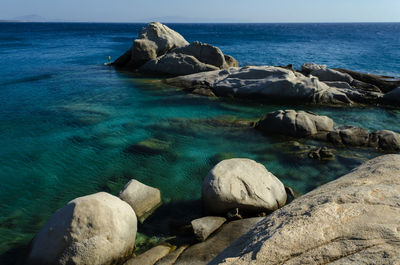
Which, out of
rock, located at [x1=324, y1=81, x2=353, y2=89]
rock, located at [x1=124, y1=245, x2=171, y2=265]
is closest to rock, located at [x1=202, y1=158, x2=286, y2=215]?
rock, located at [x1=124, y1=245, x2=171, y2=265]

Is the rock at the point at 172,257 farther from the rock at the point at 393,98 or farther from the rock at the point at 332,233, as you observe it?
the rock at the point at 393,98

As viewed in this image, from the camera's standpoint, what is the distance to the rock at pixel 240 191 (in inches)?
358

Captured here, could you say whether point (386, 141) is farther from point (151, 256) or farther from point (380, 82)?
point (380, 82)

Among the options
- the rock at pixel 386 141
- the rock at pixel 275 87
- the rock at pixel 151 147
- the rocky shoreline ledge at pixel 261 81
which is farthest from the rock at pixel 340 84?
the rock at pixel 151 147

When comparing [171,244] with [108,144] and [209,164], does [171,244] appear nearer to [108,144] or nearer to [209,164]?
[209,164]

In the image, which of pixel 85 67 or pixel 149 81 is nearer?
pixel 149 81

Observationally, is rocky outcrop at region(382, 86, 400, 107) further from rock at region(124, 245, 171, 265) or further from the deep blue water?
rock at region(124, 245, 171, 265)

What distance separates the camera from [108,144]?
15227 millimetres

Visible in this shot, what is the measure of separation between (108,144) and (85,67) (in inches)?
978

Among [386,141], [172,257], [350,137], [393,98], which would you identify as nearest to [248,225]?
[172,257]

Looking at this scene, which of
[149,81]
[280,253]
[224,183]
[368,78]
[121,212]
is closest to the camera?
[280,253]

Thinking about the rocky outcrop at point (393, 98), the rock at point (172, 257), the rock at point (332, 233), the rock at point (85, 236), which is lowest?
the rock at point (172, 257)

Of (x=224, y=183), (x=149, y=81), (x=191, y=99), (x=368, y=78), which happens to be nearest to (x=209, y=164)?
(x=224, y=183)

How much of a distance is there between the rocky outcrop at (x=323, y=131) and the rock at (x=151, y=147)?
559 cm
